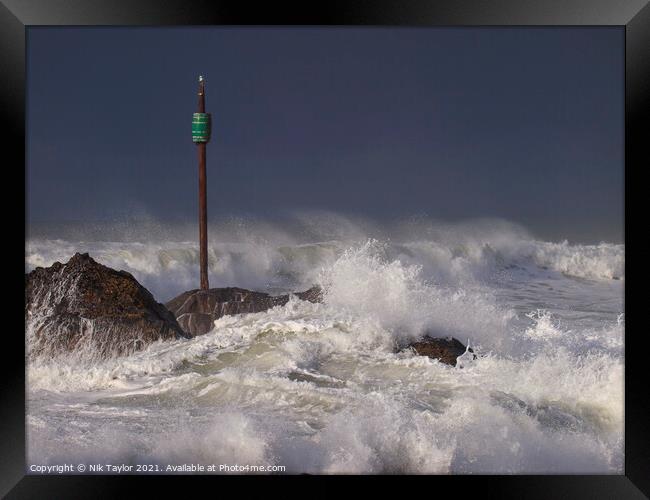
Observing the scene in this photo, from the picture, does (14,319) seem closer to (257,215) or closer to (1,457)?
(1,457)

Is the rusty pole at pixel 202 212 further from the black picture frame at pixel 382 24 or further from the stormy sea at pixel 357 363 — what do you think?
the black picture frame at pixel 382 24

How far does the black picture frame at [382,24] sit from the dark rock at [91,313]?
0.36m

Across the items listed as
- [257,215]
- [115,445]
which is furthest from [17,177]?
[115,445]

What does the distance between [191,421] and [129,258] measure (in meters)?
1.37

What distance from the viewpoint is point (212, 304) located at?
5352 mm

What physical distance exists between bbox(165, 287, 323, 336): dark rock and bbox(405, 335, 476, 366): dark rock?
0.90m

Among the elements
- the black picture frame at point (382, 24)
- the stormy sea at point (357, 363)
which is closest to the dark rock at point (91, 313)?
the stormy sea at point (357, 363)

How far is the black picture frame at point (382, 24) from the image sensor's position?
15.1ft

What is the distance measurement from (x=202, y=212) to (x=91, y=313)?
1242mm

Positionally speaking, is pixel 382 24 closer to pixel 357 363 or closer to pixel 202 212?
pixel 202 212

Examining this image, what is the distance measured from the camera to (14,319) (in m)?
4.73

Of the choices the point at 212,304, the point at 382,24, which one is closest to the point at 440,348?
the point at 212,304

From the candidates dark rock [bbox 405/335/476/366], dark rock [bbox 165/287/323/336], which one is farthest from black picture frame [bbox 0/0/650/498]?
dark rock [bbox 165/287/323/336]

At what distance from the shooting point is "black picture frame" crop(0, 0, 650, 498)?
461 centimetres
